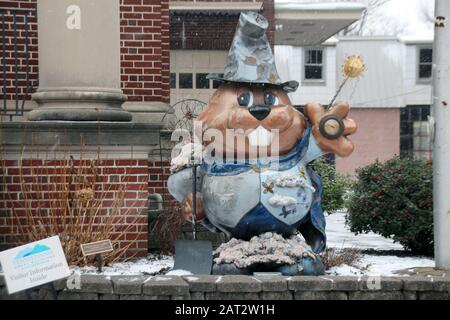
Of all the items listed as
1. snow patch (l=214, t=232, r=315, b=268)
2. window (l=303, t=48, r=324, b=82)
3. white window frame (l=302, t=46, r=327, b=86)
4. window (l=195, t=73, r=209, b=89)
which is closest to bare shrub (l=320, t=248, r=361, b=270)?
snow patch (l=214, t=232, r=315, b=268)

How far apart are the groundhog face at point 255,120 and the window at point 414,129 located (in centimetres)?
2276

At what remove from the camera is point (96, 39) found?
7676 millimetres

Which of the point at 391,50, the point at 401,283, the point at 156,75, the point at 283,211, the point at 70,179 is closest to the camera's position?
the point at 401,283

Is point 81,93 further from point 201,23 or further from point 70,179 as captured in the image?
point 201,23

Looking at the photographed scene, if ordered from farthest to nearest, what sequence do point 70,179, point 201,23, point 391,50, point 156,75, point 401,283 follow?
point 391,50
point 201,23
point 156,75
point 70,179
point 401,283

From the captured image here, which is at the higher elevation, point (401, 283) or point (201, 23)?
point (201, 23)

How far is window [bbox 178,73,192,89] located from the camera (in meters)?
16.5

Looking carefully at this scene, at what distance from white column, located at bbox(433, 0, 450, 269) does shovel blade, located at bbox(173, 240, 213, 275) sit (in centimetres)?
197

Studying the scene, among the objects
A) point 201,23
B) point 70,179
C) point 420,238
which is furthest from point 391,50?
point 70,179

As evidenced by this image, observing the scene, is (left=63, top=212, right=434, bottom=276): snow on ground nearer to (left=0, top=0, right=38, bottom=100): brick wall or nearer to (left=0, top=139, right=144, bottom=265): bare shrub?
(left=0, top=139, right=144, bottom=265): bare shrub

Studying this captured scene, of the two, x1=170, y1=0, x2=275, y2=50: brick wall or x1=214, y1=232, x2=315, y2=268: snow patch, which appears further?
x1=170, y1=0, x2=275, y2=50: brick wall

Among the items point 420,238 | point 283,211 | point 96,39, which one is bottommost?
point 420,238

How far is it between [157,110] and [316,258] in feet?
9.15

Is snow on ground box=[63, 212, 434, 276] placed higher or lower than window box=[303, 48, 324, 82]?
lower
